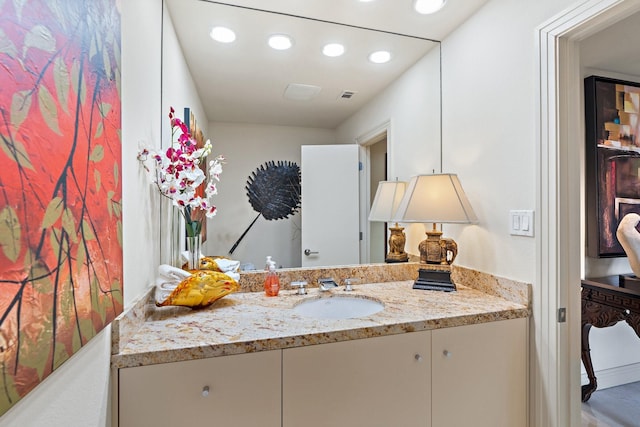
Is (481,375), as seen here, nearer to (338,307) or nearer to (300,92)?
(338,307)

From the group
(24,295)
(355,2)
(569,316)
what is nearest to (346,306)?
(569,316)

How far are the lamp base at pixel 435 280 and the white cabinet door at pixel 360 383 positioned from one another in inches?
18.4

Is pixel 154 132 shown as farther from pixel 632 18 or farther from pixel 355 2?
pixel 632 18

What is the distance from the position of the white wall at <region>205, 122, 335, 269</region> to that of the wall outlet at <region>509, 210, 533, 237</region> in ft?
3.34

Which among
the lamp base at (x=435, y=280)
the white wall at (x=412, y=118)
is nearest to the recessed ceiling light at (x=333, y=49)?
the white wall at (x=412, y=118)

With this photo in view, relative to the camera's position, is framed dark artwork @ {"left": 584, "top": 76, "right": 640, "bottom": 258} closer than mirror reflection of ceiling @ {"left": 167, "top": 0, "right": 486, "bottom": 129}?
No

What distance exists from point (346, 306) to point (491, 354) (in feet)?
2.08

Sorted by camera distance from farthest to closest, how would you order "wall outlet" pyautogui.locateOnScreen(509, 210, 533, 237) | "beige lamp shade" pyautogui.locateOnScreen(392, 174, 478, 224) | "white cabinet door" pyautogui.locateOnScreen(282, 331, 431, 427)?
"beige lamp shade" pyautogui.locateOnScreen(392, 174, 478, 224) < "wall outlet" pyautogui.locateOnScreen(509, 210, 533, 237) < "white cabinet door" pyautogui.locateOnScreen(282, 331, 431, 427)

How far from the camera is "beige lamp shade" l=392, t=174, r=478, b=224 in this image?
1.46 m

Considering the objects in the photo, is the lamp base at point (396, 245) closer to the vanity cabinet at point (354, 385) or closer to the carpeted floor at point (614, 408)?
the vanity cabinet at point (354, 385)

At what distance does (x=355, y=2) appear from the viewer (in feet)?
4.72

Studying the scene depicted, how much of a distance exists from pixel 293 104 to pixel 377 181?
658mm

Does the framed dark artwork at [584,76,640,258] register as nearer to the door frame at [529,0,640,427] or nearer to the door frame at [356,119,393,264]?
the door frame at [529,0,640,427]

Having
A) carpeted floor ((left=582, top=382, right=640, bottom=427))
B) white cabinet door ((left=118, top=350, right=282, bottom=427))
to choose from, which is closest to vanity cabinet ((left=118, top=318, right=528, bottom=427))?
white cabinet door ((left=118, top=350, right=282, bottom=427))
